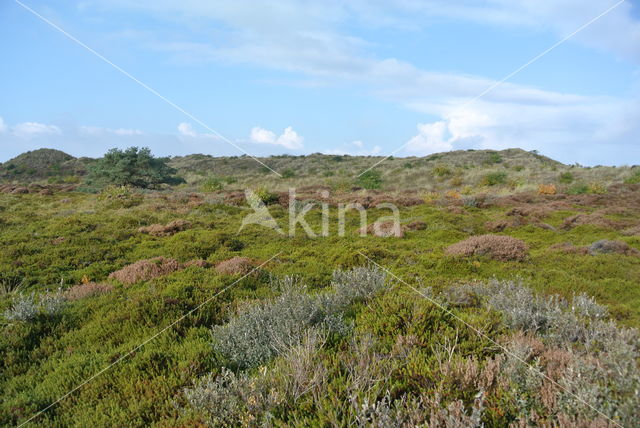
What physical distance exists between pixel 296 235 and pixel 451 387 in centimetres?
1143

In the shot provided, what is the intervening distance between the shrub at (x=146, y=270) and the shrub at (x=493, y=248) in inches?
308

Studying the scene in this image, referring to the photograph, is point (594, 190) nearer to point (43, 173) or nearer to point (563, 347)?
point (563, 347)

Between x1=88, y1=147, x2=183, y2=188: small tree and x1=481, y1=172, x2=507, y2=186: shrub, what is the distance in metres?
30.1

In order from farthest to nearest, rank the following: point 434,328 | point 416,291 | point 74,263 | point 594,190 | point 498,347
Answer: point 594,190 → point 74,263 → point 416,291 → point 434,328 → point 498,347

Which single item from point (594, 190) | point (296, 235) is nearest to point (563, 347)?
point (296, 235)

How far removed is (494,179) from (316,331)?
3599 cm

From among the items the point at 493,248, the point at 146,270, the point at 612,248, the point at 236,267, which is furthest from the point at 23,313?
the point at 612,248

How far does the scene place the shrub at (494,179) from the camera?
35.5 meters

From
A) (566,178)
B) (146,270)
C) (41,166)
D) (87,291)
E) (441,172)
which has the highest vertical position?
(41,166)

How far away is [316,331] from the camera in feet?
15.3

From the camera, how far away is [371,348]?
4.43 m

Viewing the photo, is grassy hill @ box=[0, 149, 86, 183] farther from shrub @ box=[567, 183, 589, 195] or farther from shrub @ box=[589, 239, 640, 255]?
shrub @ box=[589, 239, 640, 255]

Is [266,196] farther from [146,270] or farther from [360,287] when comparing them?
[360,287]

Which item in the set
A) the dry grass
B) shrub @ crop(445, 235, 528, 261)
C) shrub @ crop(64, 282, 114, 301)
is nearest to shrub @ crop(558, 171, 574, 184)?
shrub @ crop(445, 235, 528, 261)
